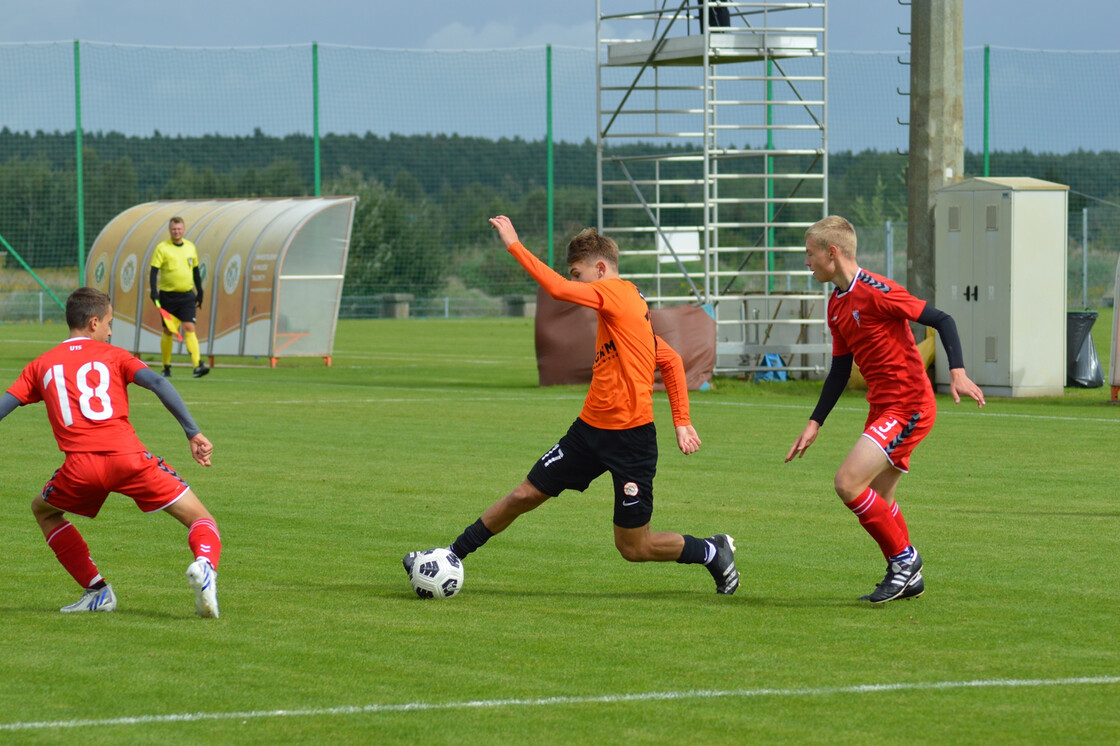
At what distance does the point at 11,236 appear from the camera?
41250 mm

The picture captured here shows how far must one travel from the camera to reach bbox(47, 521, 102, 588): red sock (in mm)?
7164

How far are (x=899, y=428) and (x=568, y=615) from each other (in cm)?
179

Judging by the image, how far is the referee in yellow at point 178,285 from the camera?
76.2ft

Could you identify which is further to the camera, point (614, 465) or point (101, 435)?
point (614, 465)

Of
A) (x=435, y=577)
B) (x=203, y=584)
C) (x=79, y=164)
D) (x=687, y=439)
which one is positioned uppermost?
(x=79, y=164)

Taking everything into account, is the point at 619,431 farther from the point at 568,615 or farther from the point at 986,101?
the point at 986,101

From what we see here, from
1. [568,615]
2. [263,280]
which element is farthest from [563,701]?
[263,280]

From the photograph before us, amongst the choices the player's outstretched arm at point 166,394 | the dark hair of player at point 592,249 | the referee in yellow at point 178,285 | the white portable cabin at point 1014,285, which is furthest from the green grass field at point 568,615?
the referee in yellow at point 178,285

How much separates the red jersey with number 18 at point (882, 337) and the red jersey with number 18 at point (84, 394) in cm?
329

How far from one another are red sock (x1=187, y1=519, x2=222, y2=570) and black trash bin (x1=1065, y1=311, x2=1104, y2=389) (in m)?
16.0

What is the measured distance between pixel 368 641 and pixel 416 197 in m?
46.4

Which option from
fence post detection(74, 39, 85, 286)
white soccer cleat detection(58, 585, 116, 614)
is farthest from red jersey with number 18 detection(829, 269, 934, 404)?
fence post detection(74, 39, 85, 286)

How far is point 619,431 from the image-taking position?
735 centimetres

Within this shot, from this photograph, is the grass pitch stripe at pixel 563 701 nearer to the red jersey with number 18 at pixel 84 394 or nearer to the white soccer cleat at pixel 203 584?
the white soccer cleat at pixel 203 584
